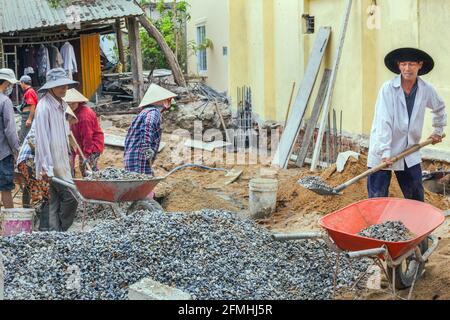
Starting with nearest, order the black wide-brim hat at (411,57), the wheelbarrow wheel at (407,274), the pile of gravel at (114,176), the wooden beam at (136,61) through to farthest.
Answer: the wheelbarrow wheel at (407,274) < the black wide-brim hat at (411,57) < the pile of gravel at (114,176) < the wooden beam at (136,61)

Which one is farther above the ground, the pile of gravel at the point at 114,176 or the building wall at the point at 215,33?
the building wall at the point at 215,33

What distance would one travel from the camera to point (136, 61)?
17.9 m

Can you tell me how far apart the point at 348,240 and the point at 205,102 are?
41.1 feet

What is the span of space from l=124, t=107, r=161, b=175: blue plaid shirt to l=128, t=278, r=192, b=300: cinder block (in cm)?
350

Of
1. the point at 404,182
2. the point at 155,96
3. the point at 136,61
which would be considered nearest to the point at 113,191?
the point at 155,96

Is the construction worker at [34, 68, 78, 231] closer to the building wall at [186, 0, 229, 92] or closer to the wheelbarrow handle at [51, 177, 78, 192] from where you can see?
the wheelbarrow handle at [51, 177, 78, 192]

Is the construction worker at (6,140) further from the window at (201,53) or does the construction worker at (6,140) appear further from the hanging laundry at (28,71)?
the window at (201,53)

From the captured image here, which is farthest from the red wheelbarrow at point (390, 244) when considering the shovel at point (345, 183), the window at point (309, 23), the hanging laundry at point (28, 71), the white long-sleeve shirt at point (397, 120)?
the hanging laundry at point (28, 71)

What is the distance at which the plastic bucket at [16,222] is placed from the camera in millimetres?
7883

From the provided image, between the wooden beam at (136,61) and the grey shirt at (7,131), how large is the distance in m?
8.95

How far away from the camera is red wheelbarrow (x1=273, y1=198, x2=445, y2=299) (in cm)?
544

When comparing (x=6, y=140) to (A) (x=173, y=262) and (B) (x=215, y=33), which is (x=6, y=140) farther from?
(B) (x=215, y=33)

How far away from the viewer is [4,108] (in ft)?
29.3

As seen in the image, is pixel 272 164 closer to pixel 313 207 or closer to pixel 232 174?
pixel 232 174
